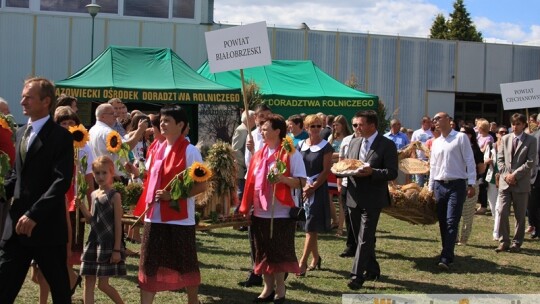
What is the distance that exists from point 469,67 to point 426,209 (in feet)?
81.0

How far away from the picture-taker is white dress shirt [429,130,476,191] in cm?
1012

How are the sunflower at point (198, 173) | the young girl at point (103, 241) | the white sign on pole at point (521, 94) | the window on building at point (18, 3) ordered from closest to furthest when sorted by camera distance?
the sunflower at point (198, 173)
the young girl at point (103, 241)
the white sign on pole at point (521, 94)
the window on building at point (18, 3)

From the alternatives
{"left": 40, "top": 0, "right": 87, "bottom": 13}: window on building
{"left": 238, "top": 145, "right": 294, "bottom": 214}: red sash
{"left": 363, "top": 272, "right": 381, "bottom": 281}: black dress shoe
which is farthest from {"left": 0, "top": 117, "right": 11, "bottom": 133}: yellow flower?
{"left": 40, "top": 0, "right": 87, "bottom": 13}: window on building

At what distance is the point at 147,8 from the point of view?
3073 centimetres

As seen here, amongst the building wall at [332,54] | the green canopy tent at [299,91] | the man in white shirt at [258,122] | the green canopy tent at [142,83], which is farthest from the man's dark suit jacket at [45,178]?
the building wall at [332,54]

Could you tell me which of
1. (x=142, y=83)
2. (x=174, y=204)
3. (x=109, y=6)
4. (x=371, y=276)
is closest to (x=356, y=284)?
(x=371, y=276)

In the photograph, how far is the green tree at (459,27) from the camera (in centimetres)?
5569

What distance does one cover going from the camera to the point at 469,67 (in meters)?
33.8

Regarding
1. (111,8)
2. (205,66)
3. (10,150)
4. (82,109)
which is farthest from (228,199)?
(111,8)

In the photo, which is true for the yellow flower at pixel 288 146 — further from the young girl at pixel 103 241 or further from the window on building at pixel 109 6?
the window on building at pixel 109 6

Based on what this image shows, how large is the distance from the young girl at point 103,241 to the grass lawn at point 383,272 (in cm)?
89

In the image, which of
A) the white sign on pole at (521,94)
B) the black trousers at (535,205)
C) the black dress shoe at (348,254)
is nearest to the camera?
the black dress shoe at (348,254)

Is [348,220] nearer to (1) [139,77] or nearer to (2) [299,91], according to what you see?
(1) [139,77]

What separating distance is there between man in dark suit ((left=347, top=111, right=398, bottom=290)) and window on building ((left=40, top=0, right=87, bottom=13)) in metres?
23.0
